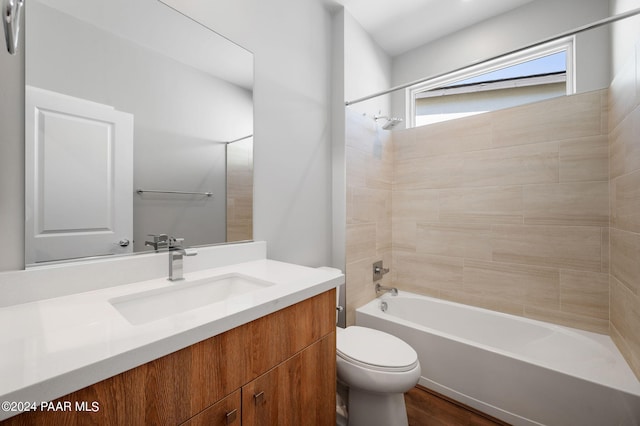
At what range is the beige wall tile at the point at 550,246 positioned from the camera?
173cm

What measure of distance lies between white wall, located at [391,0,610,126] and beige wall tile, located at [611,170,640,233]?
809 mm

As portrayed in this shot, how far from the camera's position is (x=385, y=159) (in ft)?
8.19

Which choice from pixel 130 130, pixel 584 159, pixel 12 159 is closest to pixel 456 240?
pixel 584 159

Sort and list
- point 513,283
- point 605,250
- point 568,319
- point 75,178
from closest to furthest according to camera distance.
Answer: point 75,178, point 605,250, point 568,319, point 513,283

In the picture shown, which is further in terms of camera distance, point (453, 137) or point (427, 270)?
point (427, 270)

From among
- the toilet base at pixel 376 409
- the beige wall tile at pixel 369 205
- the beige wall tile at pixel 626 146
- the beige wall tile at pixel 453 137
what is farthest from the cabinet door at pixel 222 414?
the beige wall tile at pixel 453 137

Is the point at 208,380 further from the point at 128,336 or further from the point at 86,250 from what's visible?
the point at 86,250

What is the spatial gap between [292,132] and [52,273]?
1.35 meters

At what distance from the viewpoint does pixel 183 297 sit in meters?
1.05

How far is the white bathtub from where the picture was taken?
1.26 metres

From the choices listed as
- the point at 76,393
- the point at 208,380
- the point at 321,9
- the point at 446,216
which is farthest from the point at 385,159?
the point at 76,393

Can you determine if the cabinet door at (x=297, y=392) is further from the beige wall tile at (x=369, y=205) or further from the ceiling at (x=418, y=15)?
the ceiling at (x=418, y=15)

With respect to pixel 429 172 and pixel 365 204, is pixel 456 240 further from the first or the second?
pixel 365 204

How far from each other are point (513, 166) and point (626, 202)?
68 cm
